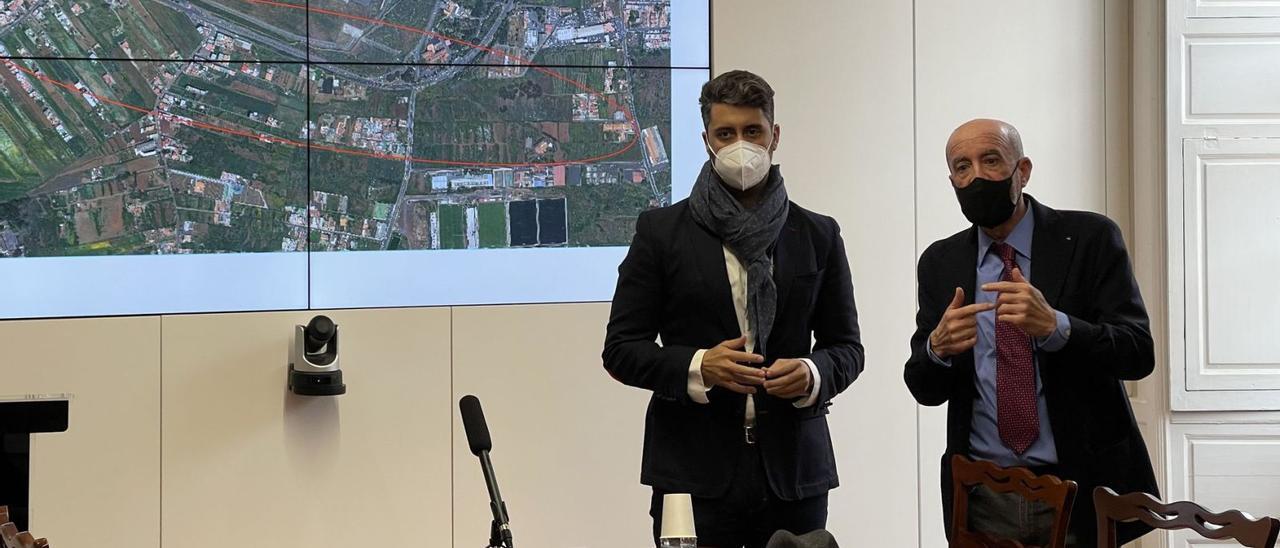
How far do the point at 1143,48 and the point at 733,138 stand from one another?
245 cm

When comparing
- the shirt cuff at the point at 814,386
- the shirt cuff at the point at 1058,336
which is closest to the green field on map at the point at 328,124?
the shirt cuff at the point at 814,386

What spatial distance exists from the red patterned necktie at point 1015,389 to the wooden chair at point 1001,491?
0.38ft

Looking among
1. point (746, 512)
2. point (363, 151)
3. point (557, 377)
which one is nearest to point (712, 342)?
point (746, 512)

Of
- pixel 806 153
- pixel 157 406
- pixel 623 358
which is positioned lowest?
pixel 157 406

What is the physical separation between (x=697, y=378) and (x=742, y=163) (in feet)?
1.49

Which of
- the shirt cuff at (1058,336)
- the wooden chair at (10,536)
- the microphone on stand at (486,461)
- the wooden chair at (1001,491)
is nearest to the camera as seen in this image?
the microphone on stand at (486,461)

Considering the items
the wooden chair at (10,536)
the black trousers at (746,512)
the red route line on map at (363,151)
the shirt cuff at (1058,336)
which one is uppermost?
the red route line on map at (363,151)

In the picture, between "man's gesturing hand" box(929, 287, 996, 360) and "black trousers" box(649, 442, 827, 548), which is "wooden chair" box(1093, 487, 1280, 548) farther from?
"black trousers" box(649, 442, 827, 548)

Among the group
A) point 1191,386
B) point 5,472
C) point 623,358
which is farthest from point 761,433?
point 1191,386

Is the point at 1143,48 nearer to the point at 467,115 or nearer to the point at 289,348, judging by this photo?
the point at 467,115

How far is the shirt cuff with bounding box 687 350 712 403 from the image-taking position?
2.41 m

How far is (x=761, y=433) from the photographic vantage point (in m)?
2.47

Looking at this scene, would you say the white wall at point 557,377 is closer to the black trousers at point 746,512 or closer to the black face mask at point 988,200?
the black trousers at point 746,512

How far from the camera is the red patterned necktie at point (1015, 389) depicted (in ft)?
7.93
